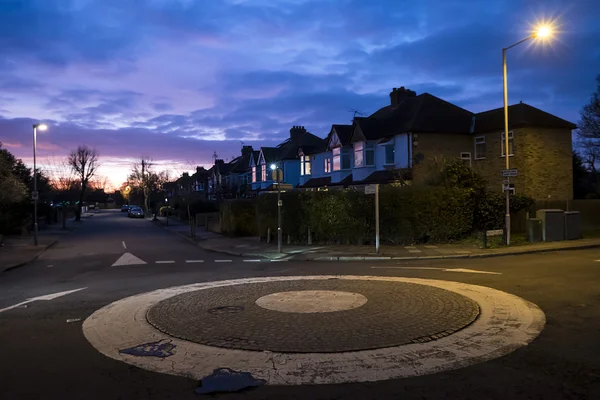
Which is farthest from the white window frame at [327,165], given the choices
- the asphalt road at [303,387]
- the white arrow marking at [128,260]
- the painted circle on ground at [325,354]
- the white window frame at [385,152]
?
the painted circle on ground at [325,354]

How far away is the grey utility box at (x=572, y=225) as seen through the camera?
21.4m

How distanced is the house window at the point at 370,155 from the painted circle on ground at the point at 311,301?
27.8m

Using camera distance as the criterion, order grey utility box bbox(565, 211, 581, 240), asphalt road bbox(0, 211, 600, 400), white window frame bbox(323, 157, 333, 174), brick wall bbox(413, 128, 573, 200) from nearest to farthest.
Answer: asphalt road bbox(0, 211, 600, 400)
grey utility box bbox(565, 211, 581, 240)
brick wall bbox(413, 128, 573, 200)
white window frame bbox(323, 157, 333, 174)

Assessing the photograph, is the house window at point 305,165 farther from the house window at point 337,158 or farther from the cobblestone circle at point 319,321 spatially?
the cobblestone circle at point 319,321

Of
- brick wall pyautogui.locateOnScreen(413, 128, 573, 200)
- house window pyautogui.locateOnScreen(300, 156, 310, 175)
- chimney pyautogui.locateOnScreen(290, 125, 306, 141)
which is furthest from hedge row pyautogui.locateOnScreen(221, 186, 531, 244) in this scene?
Answer: chimney pyautogui.locateOnScreen(290, 125, 306, 141)

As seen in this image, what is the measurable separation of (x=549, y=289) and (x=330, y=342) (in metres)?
5.96

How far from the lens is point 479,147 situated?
3456 centimetres

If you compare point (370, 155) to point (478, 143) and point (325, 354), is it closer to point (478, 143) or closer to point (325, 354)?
point (478, 143)

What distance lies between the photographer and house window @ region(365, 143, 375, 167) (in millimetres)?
36938

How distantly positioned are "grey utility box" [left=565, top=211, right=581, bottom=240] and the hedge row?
105 inches

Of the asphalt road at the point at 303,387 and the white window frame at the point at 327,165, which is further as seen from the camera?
the white window frame at the point at 327,165

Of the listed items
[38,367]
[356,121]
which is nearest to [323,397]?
[38,367]

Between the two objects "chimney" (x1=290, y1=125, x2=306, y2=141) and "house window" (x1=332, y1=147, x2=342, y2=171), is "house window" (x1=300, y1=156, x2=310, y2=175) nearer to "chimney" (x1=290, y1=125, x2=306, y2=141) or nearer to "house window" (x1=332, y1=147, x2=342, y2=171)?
"house window" (x1=332, y1=147, x2=342, y2=171)

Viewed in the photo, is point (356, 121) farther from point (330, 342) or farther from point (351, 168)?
point (330, 342)
